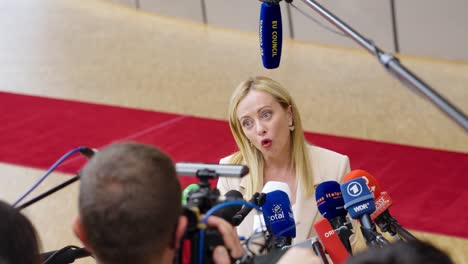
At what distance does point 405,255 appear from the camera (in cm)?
131

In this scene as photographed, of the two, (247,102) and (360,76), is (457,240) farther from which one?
(360,76)

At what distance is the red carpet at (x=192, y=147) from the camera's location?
4.81 meters

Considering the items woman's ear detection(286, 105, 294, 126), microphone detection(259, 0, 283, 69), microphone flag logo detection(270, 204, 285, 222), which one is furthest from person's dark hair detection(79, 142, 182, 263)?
woman's ear detection(286, 105, 294, 126)

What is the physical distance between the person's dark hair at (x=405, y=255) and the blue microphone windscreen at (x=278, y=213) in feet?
4.26

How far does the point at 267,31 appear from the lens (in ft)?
11.1

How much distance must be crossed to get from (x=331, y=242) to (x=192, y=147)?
11.0 ft

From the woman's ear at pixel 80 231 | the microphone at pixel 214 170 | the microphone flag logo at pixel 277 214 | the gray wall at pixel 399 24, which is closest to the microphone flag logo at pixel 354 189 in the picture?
the microphone flag logo at pixel 277 214

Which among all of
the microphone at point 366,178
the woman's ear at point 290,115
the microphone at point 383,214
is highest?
the woman's ear at point 290,115

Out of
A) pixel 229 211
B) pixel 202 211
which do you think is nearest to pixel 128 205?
pixel 202 211

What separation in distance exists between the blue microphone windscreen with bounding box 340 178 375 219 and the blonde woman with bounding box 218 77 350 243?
0.85 meters

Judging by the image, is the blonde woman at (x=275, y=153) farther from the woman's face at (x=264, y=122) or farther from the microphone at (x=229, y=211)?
the microphone at (x=229, y=211)

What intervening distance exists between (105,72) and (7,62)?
1072 millimetres

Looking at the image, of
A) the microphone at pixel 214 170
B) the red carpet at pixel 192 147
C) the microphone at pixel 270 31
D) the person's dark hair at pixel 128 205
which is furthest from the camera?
the red carpet at pixel 192 147

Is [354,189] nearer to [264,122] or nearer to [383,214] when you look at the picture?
[383,214]
